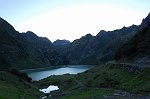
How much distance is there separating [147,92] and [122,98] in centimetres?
708

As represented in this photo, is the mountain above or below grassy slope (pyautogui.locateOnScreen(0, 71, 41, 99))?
above

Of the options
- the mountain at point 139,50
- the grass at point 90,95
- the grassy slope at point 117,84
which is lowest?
the grass at point 90,95

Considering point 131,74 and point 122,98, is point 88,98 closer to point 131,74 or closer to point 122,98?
point 122,98

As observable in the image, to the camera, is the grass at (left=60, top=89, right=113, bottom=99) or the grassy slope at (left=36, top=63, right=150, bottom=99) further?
the grassy slope at (left=36, top=63, right=150, bottom=99)

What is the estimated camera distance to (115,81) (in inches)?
3255

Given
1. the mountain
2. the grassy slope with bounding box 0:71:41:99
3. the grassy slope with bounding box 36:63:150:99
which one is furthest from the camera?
the mountain

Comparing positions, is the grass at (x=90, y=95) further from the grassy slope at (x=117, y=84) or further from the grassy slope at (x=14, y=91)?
the grassy slope at (x=14, y=91)

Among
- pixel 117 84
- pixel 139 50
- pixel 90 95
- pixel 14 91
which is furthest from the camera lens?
pixel 139 50

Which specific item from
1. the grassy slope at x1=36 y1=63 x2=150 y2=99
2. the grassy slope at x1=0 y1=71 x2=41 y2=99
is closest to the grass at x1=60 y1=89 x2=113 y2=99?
the grassy slope at x1=36 y1=63 x2=150 y2=99

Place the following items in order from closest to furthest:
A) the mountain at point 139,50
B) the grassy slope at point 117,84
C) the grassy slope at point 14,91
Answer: the grassy slope at point 14,91
the grassy slope at point 117,84
the mountain at point 139,50

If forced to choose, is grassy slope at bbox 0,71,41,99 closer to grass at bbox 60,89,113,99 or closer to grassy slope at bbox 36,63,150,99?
grassy slope at bbox 36,63,150,99

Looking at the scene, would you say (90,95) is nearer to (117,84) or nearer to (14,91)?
(117,84)

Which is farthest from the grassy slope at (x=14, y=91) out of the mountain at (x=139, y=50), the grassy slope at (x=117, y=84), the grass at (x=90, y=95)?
the mountain at (x=139, y=50)

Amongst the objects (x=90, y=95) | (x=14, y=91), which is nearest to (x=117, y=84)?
(x=90, y=95)
